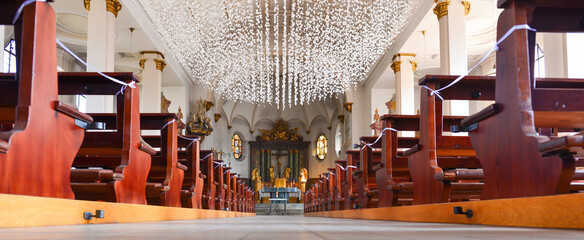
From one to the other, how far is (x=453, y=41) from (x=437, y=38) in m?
3.20

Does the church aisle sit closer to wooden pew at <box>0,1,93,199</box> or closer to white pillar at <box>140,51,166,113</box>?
wooden pew at <box>0,1,93,199</box>

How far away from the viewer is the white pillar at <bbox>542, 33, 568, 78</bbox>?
615 cm

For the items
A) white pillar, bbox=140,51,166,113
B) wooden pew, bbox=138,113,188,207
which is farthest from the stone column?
wooden pew, bbox=138,113,188,207

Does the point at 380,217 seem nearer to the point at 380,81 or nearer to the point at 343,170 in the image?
the point at 343,170

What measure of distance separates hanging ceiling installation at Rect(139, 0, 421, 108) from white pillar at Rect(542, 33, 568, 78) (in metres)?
3.67

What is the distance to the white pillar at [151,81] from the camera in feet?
41.1

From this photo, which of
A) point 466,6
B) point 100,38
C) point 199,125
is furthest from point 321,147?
point 100,38

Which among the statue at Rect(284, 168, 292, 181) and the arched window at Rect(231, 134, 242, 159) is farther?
the arched window at Rect(231, 134, 242, 159)

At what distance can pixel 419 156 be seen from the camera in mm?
4023

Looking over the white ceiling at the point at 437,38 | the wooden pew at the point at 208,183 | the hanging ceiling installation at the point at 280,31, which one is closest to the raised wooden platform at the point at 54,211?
the wooden pew at the point at 208,183

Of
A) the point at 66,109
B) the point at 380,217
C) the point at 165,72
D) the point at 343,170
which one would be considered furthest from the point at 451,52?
the point at 165,72

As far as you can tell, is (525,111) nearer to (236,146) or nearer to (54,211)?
(54,211)

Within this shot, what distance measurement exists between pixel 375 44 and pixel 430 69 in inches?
138

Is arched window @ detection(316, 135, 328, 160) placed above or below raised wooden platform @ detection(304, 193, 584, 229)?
above
